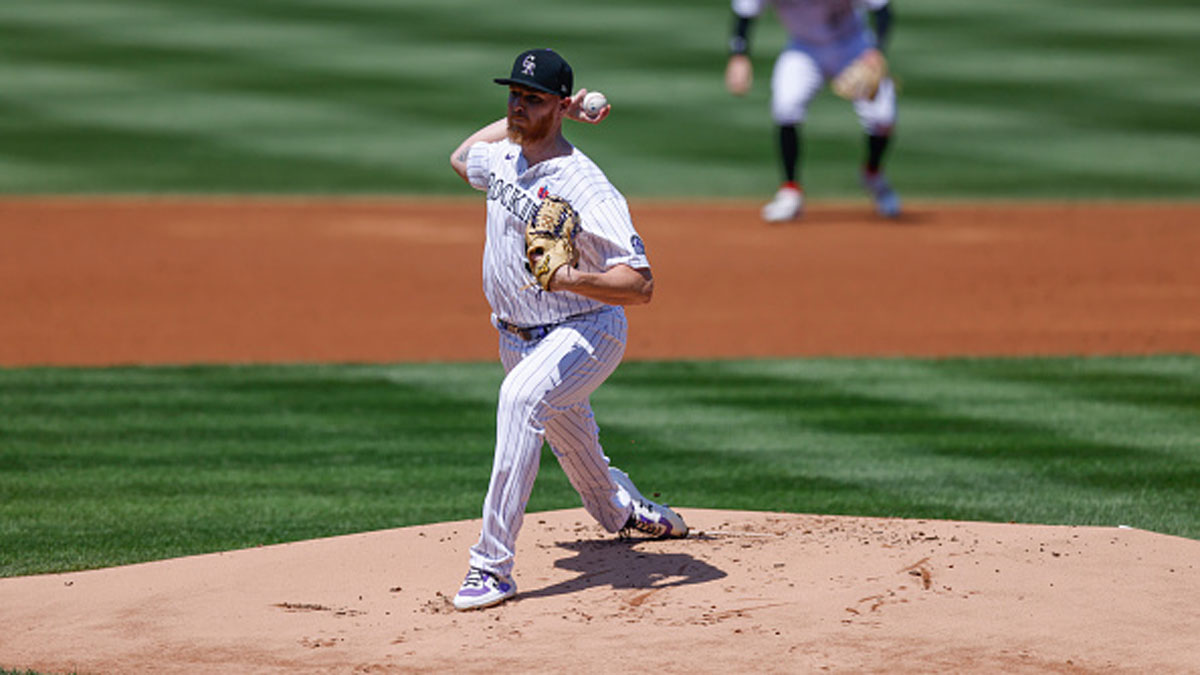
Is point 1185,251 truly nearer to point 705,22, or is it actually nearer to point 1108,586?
point 1108,586

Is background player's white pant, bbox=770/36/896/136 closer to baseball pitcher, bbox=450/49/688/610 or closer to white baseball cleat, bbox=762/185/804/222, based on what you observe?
white baseball cleat, bbox=762/185/804/222

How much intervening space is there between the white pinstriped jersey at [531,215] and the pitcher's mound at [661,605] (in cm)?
92

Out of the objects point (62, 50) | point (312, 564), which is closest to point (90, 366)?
point (312, 564)

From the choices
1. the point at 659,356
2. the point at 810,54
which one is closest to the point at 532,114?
the point at 659,356

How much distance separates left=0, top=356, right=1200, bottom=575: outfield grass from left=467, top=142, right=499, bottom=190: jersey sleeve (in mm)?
1885

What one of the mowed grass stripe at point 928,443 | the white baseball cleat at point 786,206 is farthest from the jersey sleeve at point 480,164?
the white baseball cleat at point 786,206

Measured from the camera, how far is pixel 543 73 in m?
5.28

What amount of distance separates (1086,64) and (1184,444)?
1668 cm

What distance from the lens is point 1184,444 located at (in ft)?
27.3

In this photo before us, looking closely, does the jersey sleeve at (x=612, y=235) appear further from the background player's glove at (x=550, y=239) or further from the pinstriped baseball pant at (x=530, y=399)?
the pinstriped baseball pant at (x=530, y=399)

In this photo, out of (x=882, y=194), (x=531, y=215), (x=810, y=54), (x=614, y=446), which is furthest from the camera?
(x=882, y=194)

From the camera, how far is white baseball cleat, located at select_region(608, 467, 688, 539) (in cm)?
611

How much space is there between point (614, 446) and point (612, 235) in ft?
10.5

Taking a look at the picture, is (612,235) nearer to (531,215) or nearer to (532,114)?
(531,215)
